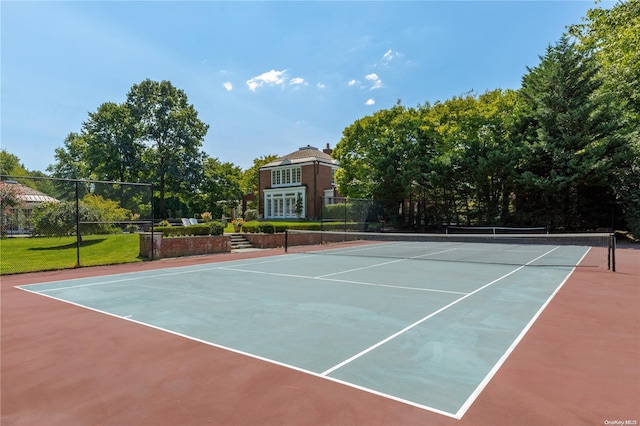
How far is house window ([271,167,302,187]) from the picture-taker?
39.0 metres

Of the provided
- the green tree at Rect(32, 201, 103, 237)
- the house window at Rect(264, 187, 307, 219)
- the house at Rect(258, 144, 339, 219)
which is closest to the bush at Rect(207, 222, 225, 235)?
the green tree at Rect(32, 201, 103, 237)

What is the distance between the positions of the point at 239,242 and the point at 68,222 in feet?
29.1

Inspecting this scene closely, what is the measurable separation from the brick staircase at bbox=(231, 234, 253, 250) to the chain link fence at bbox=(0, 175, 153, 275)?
4.97 m

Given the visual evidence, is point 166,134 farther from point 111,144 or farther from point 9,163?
point 9,163

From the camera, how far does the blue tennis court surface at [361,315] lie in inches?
142

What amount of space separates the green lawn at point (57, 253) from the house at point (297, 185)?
2179cm

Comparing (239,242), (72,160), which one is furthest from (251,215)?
(72,160)

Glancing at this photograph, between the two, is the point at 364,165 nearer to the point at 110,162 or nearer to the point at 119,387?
the point at 110,162

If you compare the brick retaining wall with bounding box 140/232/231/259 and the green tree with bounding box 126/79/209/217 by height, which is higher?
the green tree with bounding box 126/79/209/217

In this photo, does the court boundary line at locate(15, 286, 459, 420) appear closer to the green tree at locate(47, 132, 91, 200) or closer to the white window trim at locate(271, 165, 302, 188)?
the white window trim at locate(271, 165, 302, 188)

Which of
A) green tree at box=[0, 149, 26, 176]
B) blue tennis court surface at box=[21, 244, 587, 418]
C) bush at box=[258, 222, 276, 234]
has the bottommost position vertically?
blue tennis court surface at box=[21, 244, 587, 418]

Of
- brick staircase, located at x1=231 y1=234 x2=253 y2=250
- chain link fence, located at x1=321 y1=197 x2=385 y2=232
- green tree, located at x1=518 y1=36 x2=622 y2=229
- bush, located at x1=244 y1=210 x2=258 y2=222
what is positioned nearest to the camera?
brick staircase, located at x1=231 y1=234 x2=253 y2=250

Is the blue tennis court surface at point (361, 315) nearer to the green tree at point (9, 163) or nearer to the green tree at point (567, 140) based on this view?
the green tree at point (567, 140)

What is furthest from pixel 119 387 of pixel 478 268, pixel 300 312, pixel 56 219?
pixel 56 219
